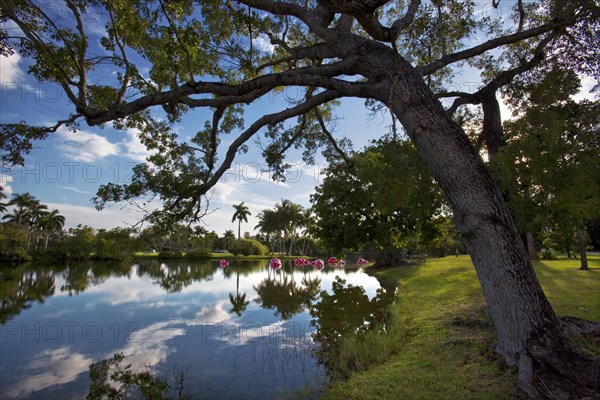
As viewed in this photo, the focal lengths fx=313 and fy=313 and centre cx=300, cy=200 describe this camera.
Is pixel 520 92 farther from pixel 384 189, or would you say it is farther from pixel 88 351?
pixel 88 351

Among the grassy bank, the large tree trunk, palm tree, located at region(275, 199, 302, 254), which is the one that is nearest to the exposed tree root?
the large tree trunk

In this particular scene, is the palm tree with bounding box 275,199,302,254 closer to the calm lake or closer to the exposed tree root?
the calm lake

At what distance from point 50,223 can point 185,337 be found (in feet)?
242

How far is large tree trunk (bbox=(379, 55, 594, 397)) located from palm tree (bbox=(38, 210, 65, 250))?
7378cm

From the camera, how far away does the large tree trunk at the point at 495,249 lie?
138 inches

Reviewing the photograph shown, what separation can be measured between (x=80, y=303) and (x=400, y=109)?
1559cm

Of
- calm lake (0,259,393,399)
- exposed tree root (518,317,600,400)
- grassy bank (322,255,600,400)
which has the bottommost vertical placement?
calm lake (0,259,393,399)

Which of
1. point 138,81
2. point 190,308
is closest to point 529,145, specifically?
point 138,81

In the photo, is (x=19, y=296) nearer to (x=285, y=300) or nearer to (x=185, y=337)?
(x=185, y=337)

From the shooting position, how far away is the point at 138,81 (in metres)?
6.24

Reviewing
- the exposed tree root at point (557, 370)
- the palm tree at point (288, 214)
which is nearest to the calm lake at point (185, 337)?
the exposed tree root at point (557, 370)

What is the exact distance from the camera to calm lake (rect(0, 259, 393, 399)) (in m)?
5.57

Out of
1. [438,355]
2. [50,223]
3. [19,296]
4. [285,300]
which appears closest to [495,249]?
[438,355]

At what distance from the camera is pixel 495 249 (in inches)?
141
